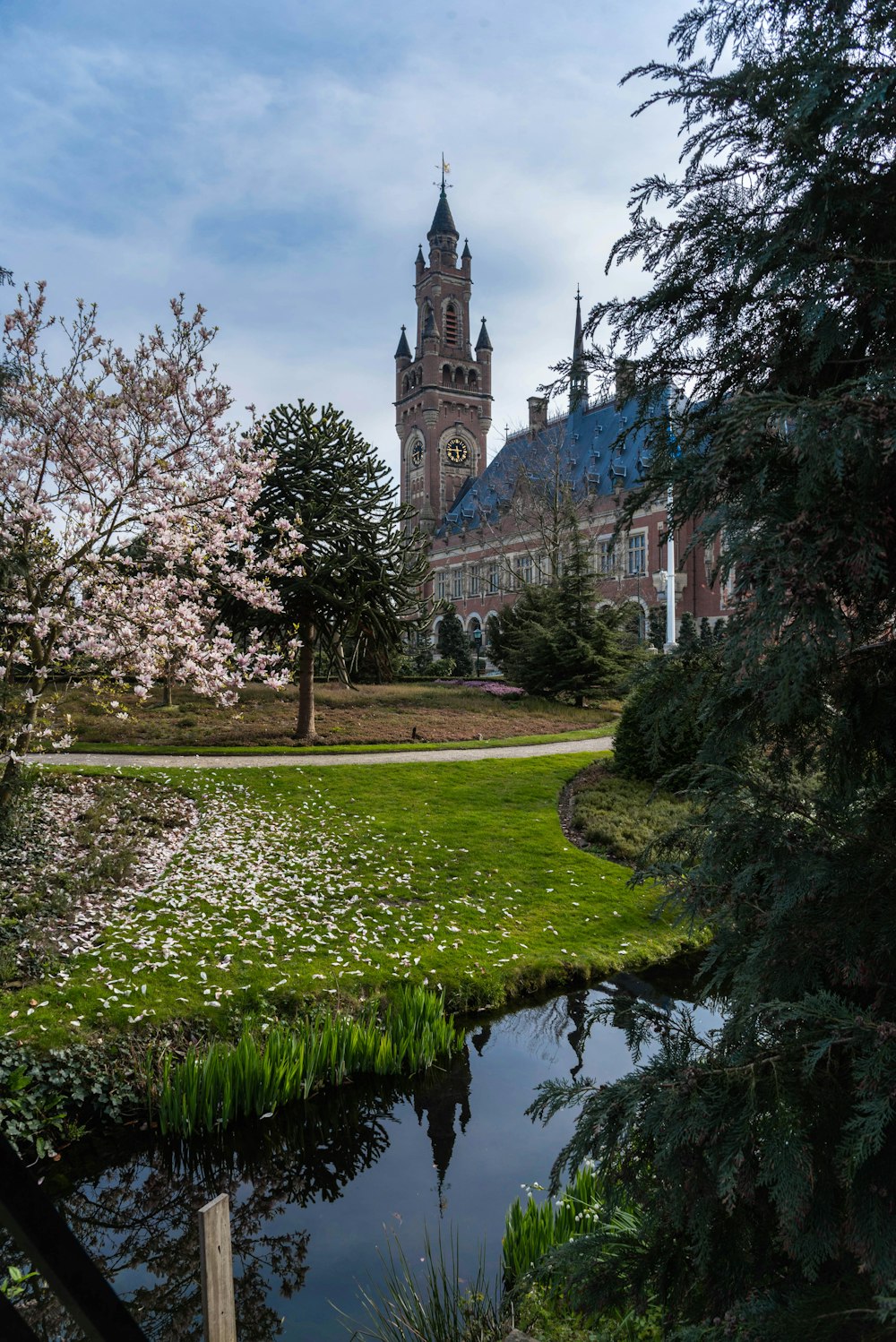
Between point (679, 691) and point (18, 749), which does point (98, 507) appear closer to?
point (18, 749)

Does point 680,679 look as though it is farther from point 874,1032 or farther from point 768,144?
point 768,144

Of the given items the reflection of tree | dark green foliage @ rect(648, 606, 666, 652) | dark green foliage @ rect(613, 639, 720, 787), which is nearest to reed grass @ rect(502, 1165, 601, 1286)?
the reflection of tree

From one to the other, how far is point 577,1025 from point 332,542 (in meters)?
11.2

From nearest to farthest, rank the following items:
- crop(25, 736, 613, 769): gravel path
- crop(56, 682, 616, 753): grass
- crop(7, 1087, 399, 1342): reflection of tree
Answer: crop(7, 1087, 399, 1342): reflection of tree → crop(25, 736, 613, 769): gravel path → crop(56, 682, 616, 753): grass

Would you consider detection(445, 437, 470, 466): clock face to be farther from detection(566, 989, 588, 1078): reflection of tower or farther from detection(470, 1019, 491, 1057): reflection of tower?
detection(470, 1019, 491, 1057): reflection of tower

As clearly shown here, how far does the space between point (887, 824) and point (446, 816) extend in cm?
934

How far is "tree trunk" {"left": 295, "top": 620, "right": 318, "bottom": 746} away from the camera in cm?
1680

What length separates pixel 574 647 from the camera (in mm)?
23766

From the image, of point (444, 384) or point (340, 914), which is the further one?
point (444, 384)

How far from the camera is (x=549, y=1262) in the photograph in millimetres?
2422

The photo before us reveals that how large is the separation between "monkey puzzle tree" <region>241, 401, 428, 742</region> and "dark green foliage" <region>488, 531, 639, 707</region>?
7438mm

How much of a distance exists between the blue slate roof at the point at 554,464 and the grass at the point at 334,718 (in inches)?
408

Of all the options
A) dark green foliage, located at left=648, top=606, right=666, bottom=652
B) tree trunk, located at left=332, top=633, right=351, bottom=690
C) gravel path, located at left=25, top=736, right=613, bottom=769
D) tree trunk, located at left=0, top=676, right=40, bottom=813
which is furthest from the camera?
dark green foliage, located at left=648, top=606, right=666, bottom=652

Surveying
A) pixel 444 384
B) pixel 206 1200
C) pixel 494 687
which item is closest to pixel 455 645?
pixel 494 687
